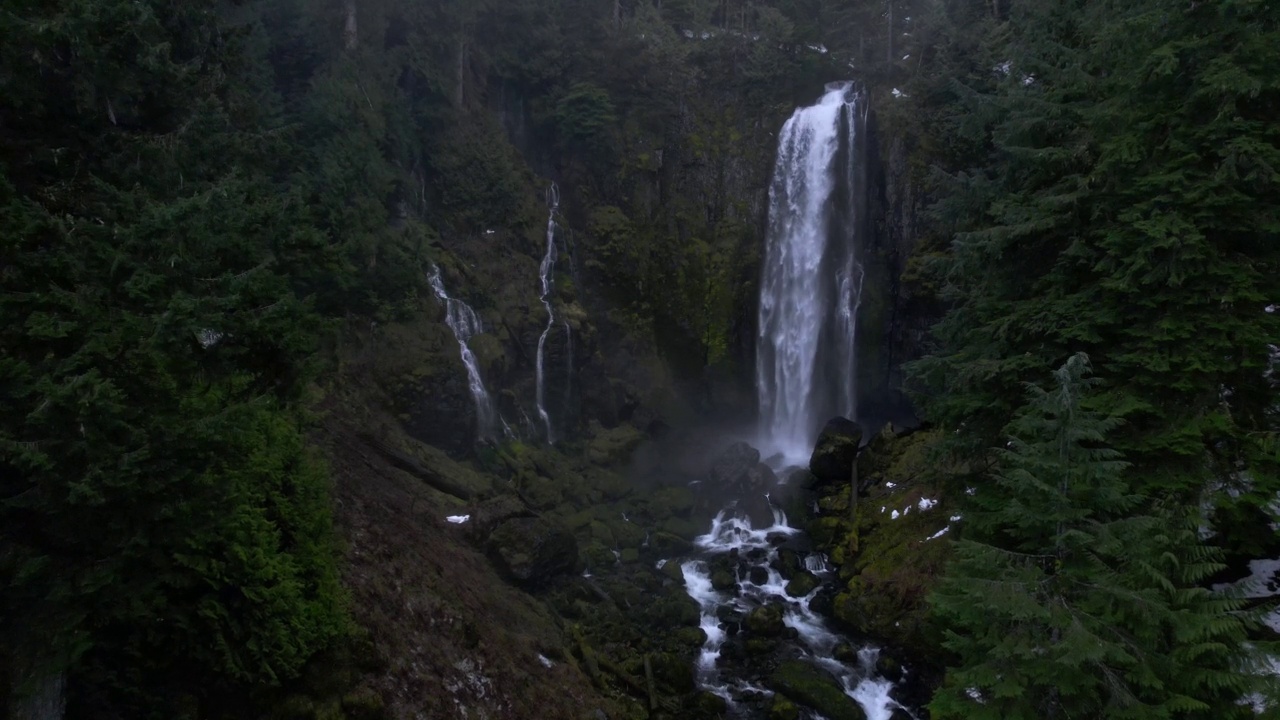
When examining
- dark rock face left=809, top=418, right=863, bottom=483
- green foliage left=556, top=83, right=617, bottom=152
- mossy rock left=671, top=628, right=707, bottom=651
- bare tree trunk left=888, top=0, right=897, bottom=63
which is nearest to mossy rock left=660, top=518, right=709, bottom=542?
dark rock face left=809, top=418, right=863, bottom=483

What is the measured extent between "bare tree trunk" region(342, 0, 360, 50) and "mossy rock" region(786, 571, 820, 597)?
2128 centimetres

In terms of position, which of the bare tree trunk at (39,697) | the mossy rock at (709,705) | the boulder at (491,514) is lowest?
the mossy rock at (709,705)

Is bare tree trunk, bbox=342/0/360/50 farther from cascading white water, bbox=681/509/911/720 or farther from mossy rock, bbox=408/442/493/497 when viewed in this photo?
cascading white water, bbox=681/509/911/720

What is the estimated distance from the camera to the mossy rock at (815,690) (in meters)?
12.8

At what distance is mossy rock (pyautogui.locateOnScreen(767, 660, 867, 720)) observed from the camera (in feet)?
42.0

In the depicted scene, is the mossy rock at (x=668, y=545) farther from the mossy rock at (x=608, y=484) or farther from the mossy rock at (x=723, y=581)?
the mossy rock at (x=608, y=484)

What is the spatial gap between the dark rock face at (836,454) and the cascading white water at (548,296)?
915 cm

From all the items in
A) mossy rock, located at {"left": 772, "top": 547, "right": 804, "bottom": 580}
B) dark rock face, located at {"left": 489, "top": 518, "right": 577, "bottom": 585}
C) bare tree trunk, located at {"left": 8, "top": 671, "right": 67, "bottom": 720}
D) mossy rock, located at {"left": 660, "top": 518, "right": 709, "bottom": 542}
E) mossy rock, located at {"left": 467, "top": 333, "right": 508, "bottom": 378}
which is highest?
bare tree trunk, located at {"left": 8, "top": 671, "right": 67, "bottom": 720}

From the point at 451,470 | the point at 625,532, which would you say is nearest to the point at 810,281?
the point at 625,532

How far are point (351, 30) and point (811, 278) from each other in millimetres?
18871

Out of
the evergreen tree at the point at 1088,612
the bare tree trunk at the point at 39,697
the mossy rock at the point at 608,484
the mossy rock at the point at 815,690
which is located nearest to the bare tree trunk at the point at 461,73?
the mossy rock at the point at 608,484

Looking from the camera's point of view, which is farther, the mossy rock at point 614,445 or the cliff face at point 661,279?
the cliff face at point 661,279

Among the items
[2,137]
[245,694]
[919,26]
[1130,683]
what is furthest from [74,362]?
[919,26]

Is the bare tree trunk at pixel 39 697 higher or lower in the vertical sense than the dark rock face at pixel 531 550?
higher
